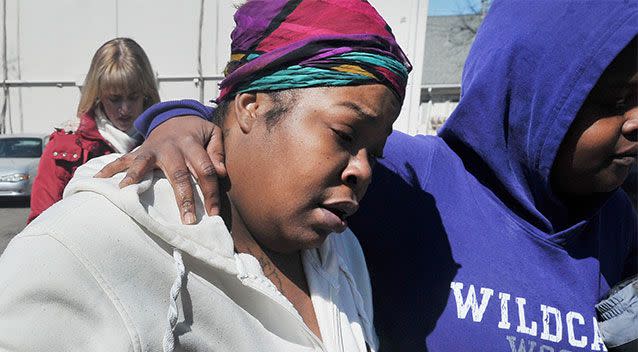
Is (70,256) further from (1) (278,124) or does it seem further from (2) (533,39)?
(2) (533,39)

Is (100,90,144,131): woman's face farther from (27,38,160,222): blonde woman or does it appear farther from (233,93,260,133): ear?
(233,93,260,133): ear

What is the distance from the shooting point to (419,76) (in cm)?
900

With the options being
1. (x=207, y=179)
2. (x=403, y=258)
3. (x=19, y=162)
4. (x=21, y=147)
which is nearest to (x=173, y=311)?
(x=207, y=179)

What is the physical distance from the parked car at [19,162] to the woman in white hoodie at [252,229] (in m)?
9.55

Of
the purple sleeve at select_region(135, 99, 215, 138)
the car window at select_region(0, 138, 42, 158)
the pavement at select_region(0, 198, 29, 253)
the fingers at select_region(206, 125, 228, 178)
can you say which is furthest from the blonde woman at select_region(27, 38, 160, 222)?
the car window at select_region(0, 138, 42, 158)

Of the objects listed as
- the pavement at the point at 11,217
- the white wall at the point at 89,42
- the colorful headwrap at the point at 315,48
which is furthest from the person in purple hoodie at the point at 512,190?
the white wall at the point at 89,42

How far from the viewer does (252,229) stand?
131 cm

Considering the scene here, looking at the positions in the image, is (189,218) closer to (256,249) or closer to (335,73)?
(256,249)

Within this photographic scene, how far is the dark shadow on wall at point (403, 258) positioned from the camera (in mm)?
1554

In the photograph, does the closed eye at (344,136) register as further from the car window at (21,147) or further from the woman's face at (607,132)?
the car window at (21,147)

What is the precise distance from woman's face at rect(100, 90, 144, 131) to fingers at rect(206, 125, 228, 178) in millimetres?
1908

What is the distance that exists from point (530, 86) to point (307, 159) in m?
0.72

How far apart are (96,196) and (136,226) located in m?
0.10

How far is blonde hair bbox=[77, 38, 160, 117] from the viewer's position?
312 centimetres
